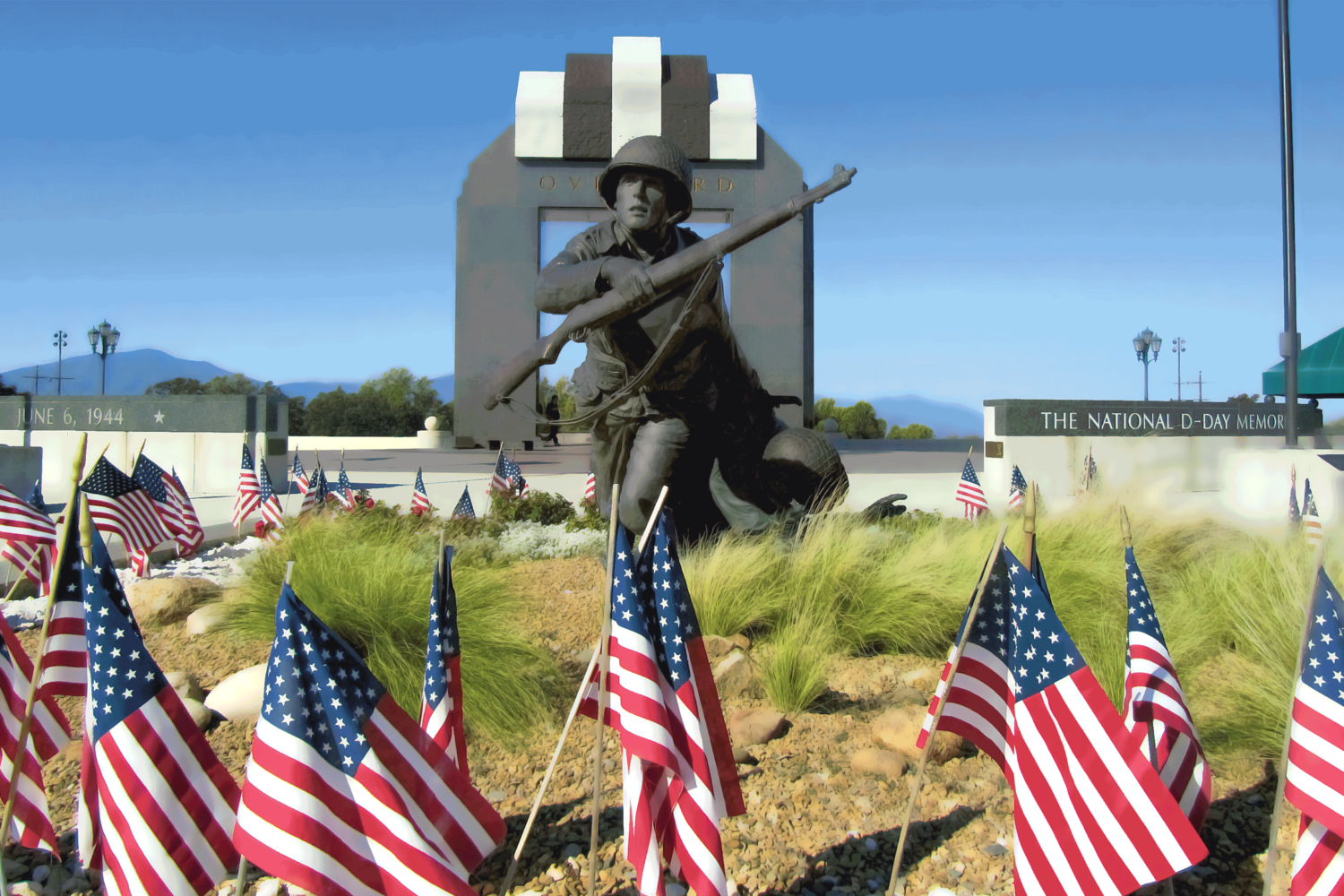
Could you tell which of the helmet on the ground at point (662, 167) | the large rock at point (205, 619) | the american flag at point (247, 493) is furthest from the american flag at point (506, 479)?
the helmet on the ground at point (662, 167)

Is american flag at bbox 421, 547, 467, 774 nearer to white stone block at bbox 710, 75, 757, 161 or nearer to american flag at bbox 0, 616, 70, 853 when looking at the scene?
american flag at bbox 0, 616, 70, 853

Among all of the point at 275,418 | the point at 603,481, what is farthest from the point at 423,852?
the point at 275,418

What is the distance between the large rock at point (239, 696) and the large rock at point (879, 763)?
261cm

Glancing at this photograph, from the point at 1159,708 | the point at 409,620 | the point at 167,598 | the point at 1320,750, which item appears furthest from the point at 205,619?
the point at 1320,750

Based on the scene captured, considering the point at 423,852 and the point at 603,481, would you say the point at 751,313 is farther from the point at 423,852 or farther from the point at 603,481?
the point at 423,852

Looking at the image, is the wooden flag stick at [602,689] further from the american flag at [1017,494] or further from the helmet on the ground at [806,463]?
the american flag at [1017,494]

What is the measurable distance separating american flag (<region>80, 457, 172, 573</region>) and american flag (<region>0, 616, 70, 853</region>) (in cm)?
319

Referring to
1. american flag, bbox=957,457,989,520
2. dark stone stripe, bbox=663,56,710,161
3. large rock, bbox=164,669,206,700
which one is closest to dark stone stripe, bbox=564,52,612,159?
dark stone stripe, bbox=663,56,710,161

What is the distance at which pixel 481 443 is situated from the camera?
2544 cm

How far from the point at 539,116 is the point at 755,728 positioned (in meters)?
21.7

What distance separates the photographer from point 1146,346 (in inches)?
1406

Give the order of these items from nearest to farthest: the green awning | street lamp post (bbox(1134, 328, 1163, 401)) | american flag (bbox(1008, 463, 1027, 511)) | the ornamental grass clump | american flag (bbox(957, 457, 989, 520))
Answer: the ornamental grass clump < american flag (bbox(957, 457, 989, 520)) < american flag (bbox(1008, 463, 1027, 511)) < the green awning < street lamp post (bbox(1134, 328, 1163, 401))

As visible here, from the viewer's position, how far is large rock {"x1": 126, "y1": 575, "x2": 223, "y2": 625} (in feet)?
18.8

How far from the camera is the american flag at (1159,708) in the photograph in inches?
108
